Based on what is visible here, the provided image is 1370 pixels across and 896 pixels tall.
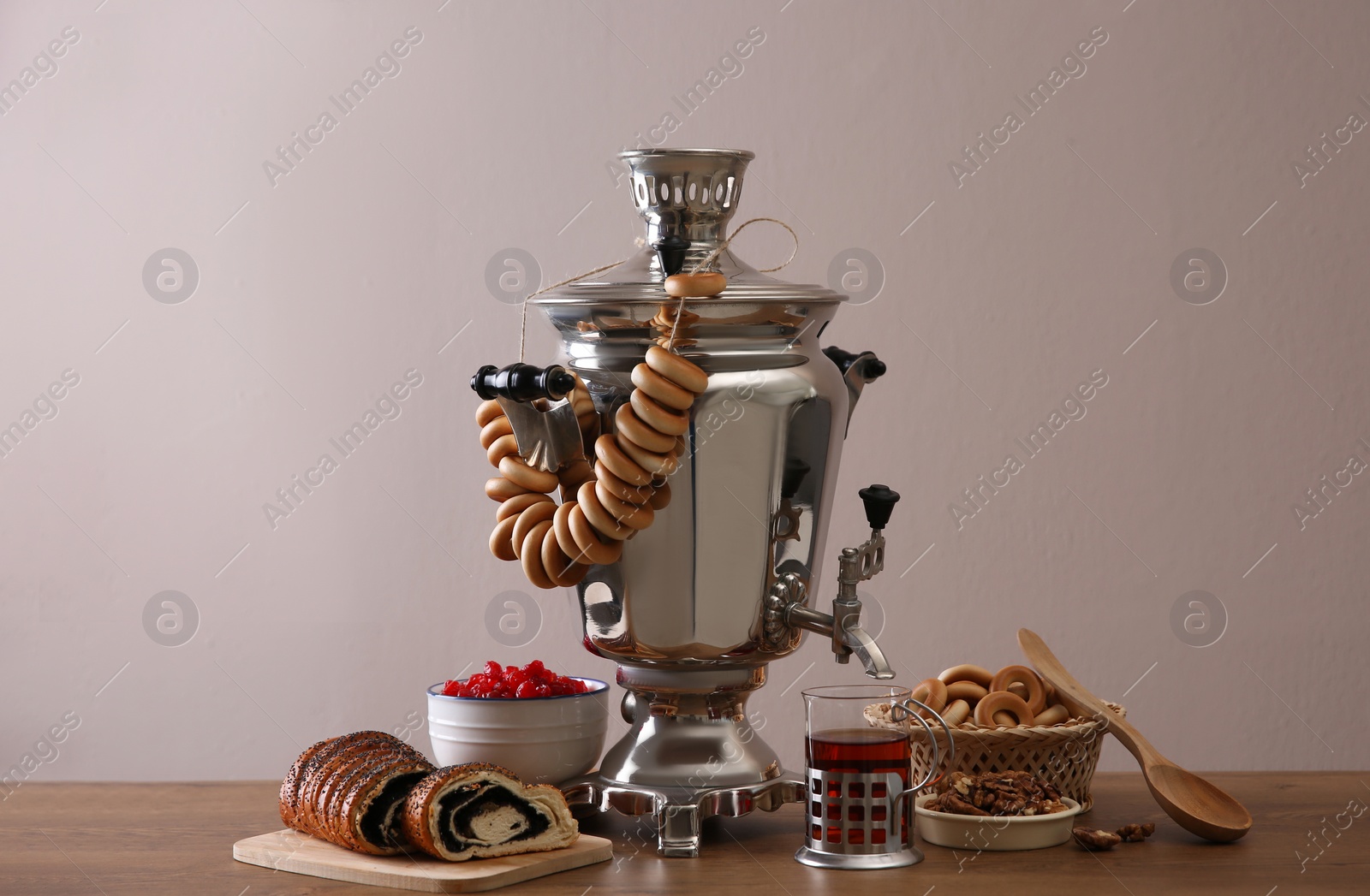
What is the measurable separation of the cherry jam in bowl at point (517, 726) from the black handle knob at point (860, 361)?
17.6 inches

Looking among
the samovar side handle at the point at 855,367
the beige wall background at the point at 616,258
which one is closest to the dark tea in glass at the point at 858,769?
the samovar side handle at the point at 855,367

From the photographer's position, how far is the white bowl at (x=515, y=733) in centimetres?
138

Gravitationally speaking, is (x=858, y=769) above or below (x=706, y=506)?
below

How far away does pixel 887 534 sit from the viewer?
2.86 metres

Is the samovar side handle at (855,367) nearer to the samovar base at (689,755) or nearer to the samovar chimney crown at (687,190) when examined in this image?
the samovar chimney crown at (687,190)

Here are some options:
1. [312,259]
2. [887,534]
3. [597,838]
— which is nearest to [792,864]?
[597,838]

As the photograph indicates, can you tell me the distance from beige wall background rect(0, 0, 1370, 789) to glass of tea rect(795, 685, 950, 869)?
5.11ft

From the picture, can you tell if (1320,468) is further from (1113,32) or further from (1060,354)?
(1113,32)

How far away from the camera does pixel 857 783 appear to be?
4.02 feet

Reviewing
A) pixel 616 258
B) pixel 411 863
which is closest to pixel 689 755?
pixel 411 863

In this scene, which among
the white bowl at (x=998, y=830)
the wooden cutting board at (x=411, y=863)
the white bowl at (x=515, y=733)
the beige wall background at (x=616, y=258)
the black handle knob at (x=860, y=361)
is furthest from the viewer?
the beige wall background at (x=616, y=258)

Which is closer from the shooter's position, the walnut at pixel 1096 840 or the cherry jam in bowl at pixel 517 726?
the walnut at pixel 1096 840

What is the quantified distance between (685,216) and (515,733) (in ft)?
1.84

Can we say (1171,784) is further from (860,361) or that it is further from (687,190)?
(687,190)
